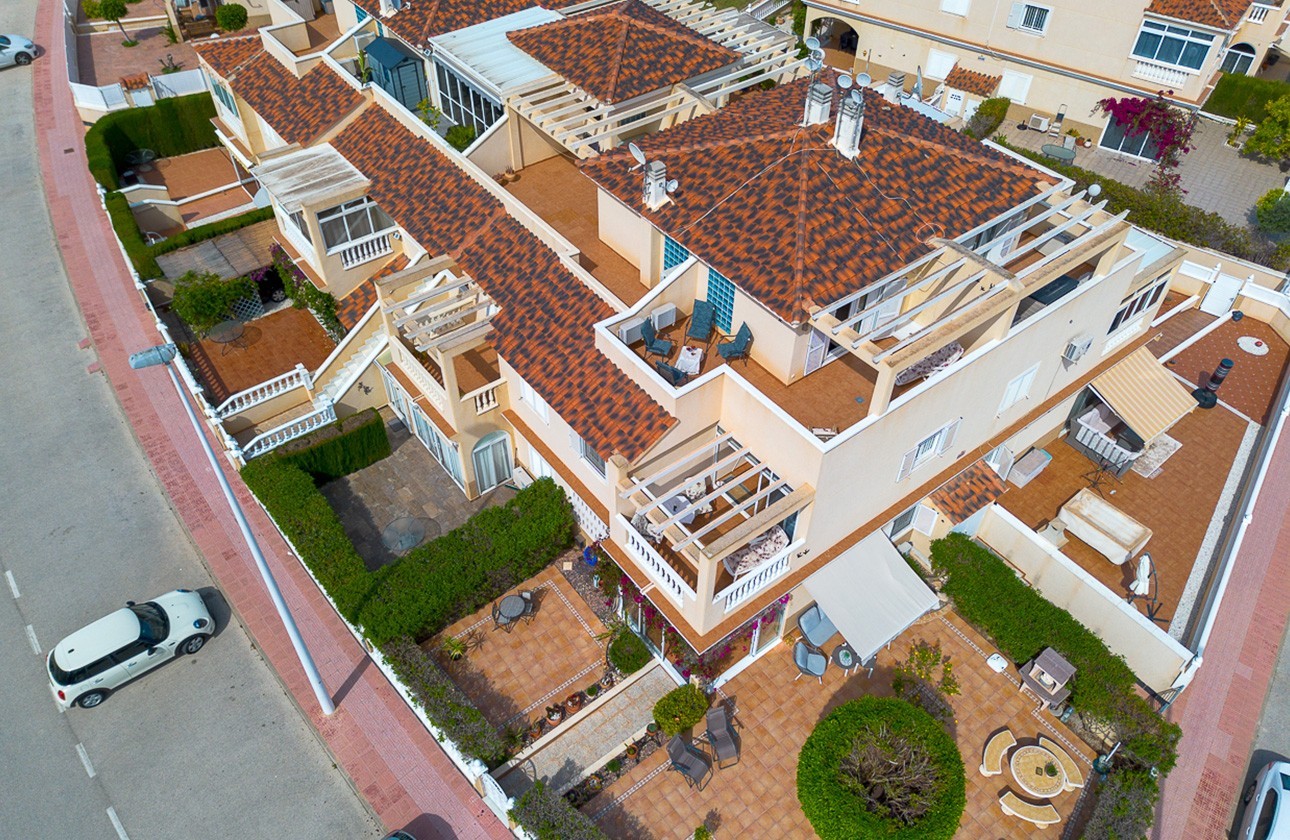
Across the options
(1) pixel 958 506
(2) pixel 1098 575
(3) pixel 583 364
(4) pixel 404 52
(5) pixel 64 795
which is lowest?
(5) pixel 64 795

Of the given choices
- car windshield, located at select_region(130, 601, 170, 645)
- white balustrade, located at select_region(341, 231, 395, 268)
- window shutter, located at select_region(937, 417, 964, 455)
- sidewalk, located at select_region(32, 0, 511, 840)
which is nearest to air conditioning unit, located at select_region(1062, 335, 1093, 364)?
window shutter, located at select_region(937, 417, 964, 455)

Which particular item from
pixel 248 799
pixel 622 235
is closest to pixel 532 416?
pixel 622 235

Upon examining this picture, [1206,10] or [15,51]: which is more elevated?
[1206,10]

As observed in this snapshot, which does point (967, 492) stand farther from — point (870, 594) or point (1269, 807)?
point (1269, 807)

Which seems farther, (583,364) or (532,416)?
(532,416)

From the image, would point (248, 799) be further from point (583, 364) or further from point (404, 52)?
point (404, 52)

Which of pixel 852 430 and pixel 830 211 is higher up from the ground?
pixel 830 211

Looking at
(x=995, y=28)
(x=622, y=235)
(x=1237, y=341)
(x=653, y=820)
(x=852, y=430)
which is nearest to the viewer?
(x=852, y=430)

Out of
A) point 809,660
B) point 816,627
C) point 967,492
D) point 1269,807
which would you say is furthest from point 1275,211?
point 809,660
